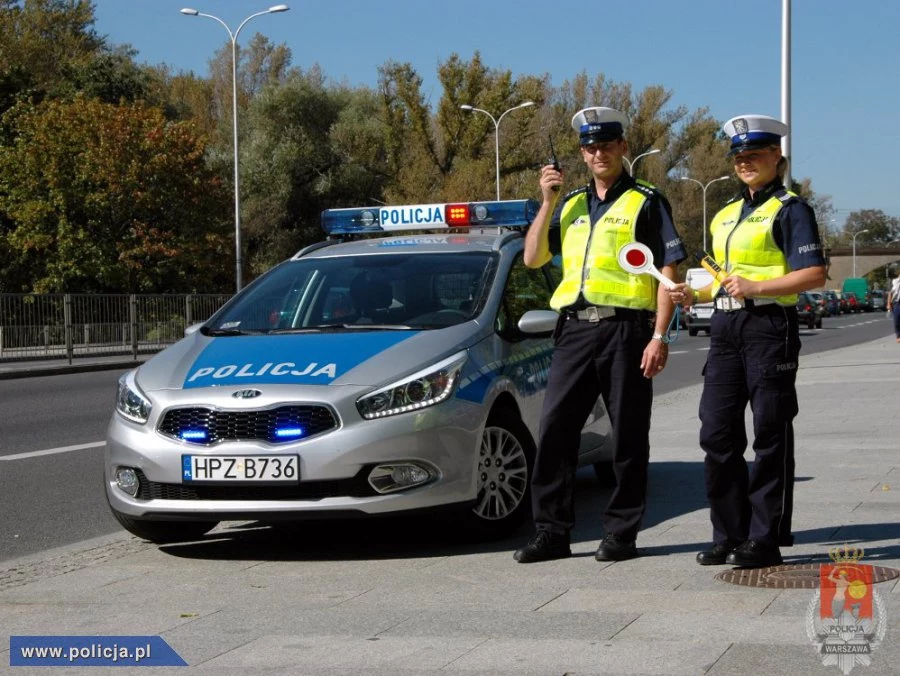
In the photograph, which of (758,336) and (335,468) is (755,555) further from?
(335,468)

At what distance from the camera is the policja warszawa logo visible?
4454 millimetres

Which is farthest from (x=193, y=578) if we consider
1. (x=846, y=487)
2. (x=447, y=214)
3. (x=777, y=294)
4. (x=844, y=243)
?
(x=844, y=243)

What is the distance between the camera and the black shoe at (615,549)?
6262mm

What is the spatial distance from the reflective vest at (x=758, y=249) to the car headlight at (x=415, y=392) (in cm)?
137

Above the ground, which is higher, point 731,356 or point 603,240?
point 603,240

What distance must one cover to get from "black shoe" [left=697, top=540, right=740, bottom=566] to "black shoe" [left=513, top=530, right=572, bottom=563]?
62cm

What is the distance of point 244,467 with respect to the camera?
6.38 metres

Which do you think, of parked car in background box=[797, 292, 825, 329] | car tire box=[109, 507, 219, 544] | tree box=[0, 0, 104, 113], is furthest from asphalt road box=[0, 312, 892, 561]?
tree box=[0, 0, 104, 113]

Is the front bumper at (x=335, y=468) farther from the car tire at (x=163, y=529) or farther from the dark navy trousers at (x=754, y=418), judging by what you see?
the dark navy trousers at (x=754, y=418)

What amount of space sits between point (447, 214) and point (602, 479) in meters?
1.90

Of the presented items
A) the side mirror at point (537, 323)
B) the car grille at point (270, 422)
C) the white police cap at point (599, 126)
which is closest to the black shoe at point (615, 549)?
the side mirror at point (537, 323)

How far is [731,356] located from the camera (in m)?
5.91

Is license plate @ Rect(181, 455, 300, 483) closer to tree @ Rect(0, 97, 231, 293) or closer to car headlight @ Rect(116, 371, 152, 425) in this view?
car headlight @ Rect(116, 371, 152, 425)

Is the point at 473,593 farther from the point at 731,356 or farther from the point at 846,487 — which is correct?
the point at 846,487
